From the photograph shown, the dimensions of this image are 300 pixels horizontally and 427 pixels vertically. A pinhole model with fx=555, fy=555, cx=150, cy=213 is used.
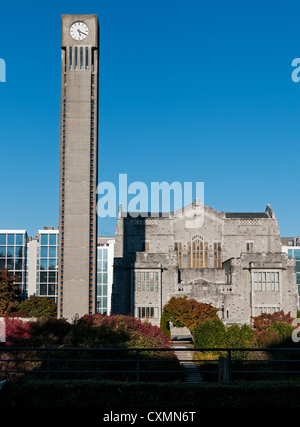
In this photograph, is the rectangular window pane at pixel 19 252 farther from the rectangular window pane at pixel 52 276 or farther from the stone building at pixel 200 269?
the stone building at pixel 200 269

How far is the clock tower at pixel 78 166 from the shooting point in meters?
45.5

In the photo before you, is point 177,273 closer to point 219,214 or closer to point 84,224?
point 219,214

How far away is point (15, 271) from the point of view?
97.4m

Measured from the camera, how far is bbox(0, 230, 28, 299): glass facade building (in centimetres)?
9744

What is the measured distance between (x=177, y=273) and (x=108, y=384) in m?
50.4

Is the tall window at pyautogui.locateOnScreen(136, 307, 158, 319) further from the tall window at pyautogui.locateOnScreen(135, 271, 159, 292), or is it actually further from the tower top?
the tower top

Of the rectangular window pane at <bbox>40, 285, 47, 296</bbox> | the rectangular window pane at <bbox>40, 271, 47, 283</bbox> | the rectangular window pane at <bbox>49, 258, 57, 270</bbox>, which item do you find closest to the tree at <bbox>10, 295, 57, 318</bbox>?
the rectangular window pane at <bbox>40, 285, 47, 296</bbox>

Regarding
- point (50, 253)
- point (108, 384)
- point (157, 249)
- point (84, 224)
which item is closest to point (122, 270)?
point (157, 249)

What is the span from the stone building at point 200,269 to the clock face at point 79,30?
25093mm

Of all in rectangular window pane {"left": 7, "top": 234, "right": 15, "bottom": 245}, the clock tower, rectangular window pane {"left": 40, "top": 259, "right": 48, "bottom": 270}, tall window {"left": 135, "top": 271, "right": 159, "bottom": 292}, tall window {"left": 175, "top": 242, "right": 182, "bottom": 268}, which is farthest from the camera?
rectangular window pane {"left": 7, "top": 234, "right": 15, "bottom": 245}

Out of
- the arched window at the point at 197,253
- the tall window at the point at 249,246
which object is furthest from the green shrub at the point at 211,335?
→ the tall window at the point at 249,246


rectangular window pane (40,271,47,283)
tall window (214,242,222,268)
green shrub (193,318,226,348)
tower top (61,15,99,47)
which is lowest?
green shrub (193,318,226,348)
